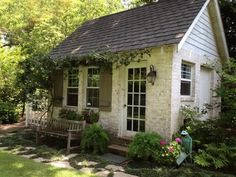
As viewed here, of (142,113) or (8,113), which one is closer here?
(142,113)

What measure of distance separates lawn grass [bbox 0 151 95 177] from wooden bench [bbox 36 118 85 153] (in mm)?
1737

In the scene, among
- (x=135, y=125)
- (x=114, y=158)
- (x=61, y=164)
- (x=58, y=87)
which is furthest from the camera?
(x=58, y=87)

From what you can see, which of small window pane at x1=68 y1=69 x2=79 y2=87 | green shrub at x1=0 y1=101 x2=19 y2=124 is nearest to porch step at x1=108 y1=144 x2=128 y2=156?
small window pane at x1=68 y1=69 x2=79 y2=87

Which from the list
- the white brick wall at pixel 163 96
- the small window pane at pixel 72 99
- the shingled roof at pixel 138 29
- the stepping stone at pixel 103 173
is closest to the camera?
the stepping stone at pixel 103 173

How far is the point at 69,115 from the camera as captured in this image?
1066cm

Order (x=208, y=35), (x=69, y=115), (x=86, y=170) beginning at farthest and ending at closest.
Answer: (x=69, y=115) < (x=208, y=35) < (x=86, y=170)

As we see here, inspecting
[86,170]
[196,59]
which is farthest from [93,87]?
[86,170]

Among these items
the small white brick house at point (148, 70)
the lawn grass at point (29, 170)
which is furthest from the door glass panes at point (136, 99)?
the lawn grass at point (29, 170)

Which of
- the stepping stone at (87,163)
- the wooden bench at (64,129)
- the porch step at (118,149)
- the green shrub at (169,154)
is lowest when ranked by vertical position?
the stepping stone at (87,163)

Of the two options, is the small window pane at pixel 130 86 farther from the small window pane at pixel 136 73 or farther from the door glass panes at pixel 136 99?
the small window pane at pixel 136 73

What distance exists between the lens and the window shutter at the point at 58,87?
1176 cm

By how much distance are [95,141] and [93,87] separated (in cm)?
277

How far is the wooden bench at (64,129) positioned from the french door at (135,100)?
1.60m

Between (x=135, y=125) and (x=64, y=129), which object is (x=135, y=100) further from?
(x=64, y=129)
